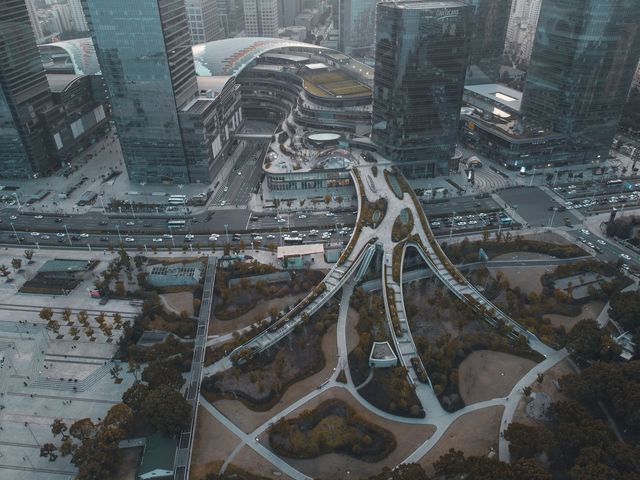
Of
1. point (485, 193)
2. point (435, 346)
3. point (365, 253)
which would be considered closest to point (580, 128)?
point (485, 193)

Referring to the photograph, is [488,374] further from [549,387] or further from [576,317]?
[576,317]

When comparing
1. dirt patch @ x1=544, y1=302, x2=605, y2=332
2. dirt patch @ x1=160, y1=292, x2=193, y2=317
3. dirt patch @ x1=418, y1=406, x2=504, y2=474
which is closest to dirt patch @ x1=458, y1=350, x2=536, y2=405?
dirt patch @ x1=418, y1=406, x2=504, y2=474

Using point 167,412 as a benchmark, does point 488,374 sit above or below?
below

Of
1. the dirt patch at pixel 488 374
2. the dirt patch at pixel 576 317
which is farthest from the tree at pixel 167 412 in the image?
the dirt patch at pixel 576 317

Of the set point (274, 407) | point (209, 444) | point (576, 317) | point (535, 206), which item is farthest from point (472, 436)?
point (535, 206)

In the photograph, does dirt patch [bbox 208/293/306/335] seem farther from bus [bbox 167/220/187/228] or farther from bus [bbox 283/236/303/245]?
bus [bbox 167/220/187/228]

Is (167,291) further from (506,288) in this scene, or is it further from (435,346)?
(506,288)
